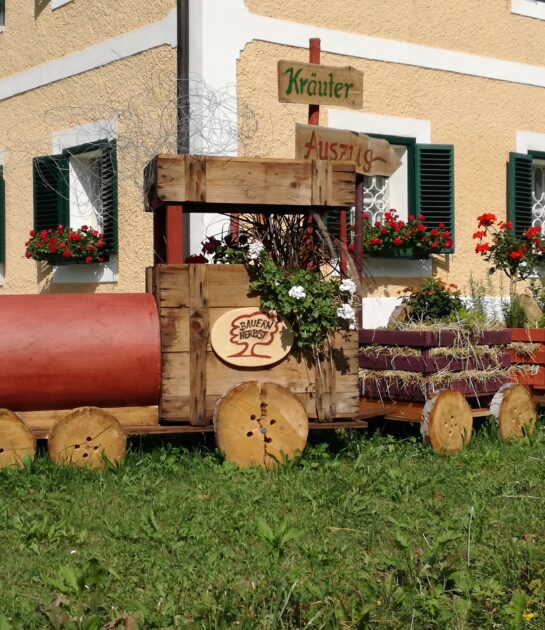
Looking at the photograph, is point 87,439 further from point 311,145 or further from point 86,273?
point 86,273

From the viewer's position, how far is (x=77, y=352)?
4.95 meters

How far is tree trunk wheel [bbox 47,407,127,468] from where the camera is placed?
4820 millimetres

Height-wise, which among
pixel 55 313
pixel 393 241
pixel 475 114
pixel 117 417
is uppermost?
A: pixel 475 114

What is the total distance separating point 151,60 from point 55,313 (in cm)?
401

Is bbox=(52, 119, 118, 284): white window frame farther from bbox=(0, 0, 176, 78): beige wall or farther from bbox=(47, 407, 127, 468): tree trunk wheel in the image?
bbox=(47, 407, 127, 468): tree trunk wheel

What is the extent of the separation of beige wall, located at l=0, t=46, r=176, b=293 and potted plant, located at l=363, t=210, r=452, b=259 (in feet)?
6.06

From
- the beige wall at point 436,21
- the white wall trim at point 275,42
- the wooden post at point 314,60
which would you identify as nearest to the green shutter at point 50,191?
the white wall trim at point 275,42

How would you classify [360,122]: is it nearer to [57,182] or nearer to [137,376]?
[57,182]

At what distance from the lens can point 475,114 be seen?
31.1ft

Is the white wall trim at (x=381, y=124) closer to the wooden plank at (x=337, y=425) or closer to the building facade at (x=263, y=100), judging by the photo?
the building facade at (x=263, y=100)

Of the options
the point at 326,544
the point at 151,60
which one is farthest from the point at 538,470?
the point at 151,60

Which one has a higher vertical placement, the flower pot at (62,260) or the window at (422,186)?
the window at (422,186)

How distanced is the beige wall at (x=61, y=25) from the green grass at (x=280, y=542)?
4468 mm

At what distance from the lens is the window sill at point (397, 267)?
28.8ft
